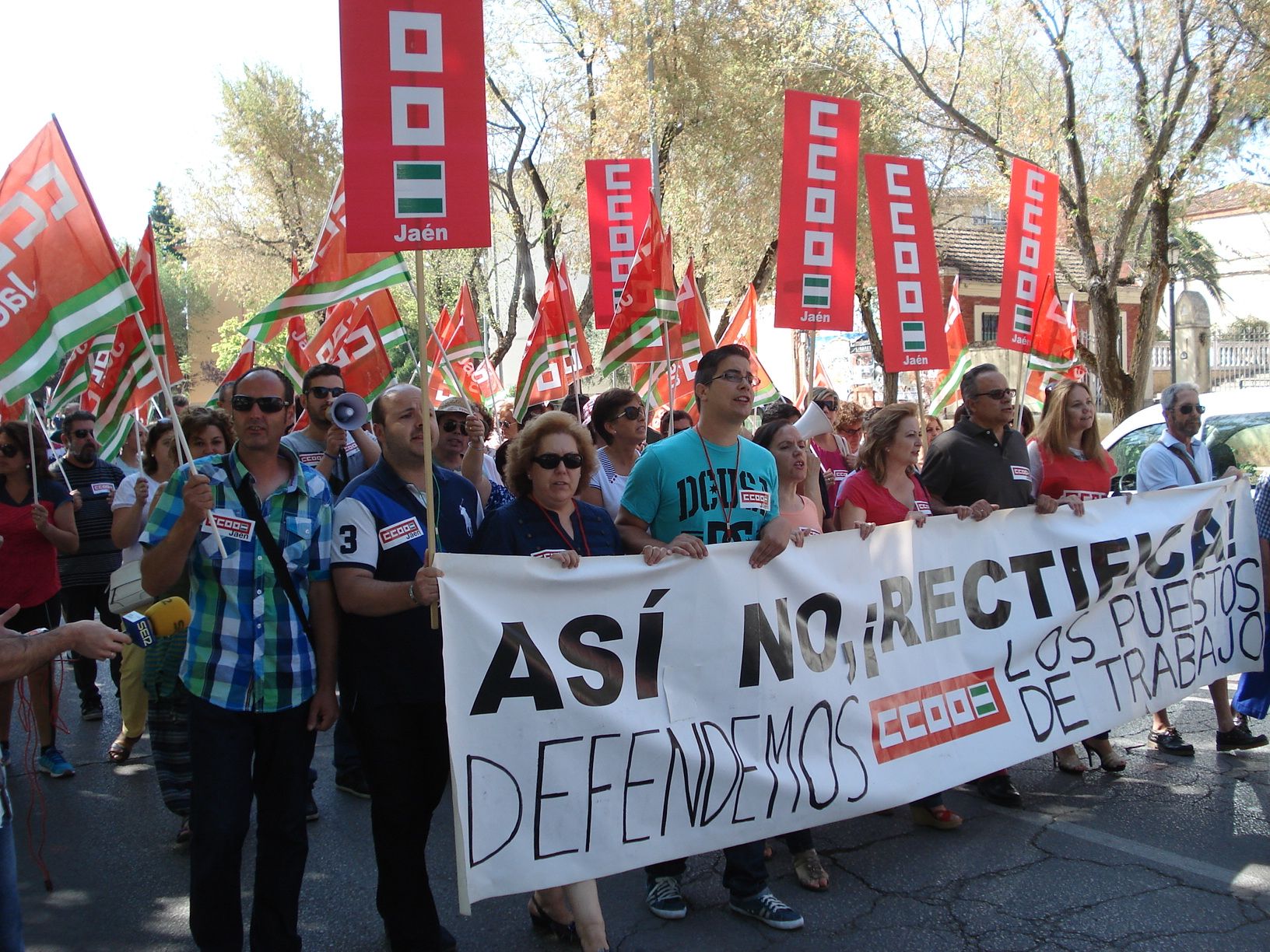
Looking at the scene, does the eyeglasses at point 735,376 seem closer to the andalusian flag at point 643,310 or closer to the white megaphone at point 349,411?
the white megaphone at point 349,411

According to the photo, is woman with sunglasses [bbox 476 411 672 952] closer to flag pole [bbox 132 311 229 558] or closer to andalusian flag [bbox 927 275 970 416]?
flag pole [bbox 132 311 229 558]

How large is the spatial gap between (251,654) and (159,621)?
0.43 m

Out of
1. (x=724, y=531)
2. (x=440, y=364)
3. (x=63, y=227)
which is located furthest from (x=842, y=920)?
(x=440, y=364)

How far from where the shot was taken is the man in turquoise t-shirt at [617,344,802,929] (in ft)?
13.5

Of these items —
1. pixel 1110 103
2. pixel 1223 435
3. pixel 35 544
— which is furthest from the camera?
pixel 1110 103

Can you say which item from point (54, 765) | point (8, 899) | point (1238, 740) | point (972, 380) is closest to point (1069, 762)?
point (1238, 740)

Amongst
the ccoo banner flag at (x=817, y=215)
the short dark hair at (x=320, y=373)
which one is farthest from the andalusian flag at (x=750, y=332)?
the short dark hair at (x=320, y=373)

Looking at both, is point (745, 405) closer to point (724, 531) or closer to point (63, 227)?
point (724, 531)

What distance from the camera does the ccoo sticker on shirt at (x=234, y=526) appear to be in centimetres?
346

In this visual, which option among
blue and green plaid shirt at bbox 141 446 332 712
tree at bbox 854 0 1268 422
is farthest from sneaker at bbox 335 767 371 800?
tree at bbox 854 0 1268 422

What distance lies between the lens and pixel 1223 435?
8.71 m

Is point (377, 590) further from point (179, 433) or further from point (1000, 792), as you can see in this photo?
point (1000, 792)

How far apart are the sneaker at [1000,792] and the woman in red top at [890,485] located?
0.31 metres

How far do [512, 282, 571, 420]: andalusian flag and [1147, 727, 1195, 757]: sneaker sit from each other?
6.11 m
